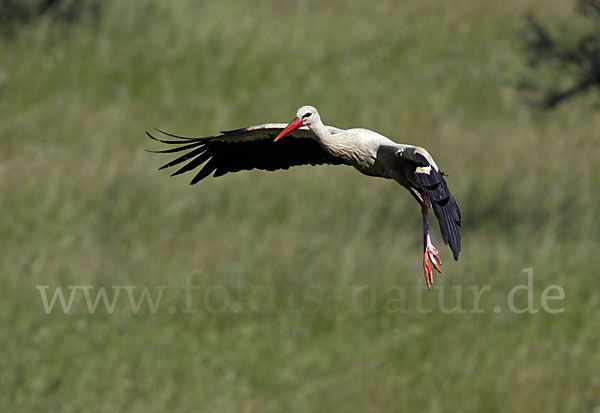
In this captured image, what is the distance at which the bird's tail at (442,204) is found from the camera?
13.8 feet

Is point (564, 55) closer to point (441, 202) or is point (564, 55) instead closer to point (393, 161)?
point (393, 161)

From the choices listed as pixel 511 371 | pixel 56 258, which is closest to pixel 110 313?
pixel 56 258

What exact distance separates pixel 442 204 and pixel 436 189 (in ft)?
0.43

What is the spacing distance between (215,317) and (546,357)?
407 centimetres

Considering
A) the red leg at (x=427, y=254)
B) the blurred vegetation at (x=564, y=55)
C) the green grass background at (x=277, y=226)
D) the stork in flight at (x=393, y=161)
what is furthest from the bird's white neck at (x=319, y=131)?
the blurred vegetation at (x=564, y=55)

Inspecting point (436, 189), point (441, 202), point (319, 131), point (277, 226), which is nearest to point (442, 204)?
point (441, 202)

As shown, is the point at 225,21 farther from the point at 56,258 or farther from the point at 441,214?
the point at 441,214

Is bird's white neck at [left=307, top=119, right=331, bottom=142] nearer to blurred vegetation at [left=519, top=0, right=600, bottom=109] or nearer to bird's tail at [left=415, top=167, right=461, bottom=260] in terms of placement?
bird's tail at [left=415, top=167, right=461, bottom=260]

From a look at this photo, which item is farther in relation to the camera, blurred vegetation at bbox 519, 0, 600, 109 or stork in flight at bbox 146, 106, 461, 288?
blurred vegetation at bbox 519, 0, 600, 109

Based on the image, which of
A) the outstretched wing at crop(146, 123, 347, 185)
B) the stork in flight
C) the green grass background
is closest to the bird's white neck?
the stork in flight

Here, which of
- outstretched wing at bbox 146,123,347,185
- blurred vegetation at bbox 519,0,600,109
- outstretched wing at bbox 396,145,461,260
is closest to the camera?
outstretched wing at bbox 396,145,461,260

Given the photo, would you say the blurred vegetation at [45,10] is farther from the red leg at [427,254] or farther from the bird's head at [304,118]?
the red leg at [427,254]

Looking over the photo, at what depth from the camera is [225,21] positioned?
791 inches

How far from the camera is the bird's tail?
420 cm
